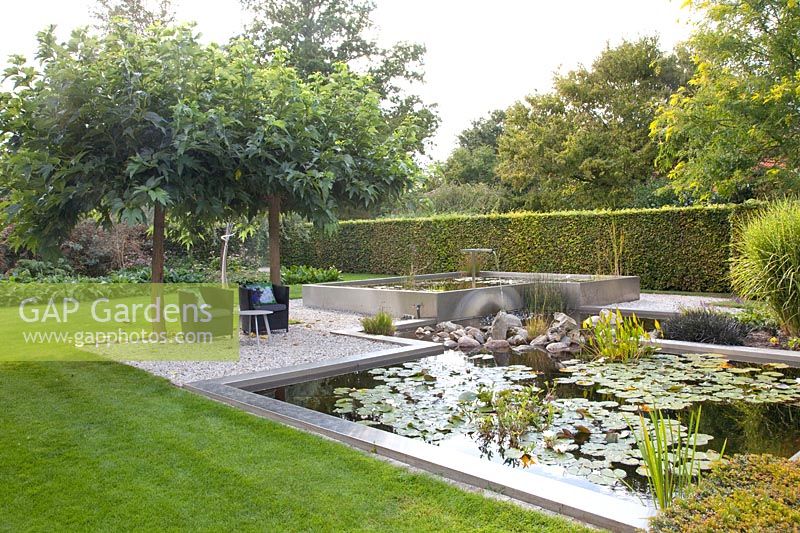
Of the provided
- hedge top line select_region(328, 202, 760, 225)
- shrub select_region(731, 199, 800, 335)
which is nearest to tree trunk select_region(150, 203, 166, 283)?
shrub select_region(731, 199, 800, 335)

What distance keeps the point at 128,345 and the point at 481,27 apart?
40.3 feet

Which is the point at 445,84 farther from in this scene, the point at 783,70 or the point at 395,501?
the point at 395,501

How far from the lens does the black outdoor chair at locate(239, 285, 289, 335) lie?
8195mm

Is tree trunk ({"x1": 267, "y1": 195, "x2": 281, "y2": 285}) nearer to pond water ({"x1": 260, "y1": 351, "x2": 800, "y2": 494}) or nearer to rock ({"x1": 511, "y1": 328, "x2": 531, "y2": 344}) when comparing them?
pond water ({"x1": 260, "y1": 351, "x2": 800, "y2": 494})

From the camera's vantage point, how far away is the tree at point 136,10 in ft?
98.0

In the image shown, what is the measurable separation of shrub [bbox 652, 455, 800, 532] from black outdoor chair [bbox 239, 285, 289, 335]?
245 inches

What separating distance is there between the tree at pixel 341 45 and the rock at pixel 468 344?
18290 mm

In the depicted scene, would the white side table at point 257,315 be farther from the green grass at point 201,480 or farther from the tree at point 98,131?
the green grass at point 201,480

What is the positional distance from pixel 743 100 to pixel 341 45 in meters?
18.9

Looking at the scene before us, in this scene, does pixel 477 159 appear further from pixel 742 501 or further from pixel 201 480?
pixel 742 501

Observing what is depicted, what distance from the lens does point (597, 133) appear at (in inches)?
965

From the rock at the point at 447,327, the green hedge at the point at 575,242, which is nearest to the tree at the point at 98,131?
the rock at the point at 447,327

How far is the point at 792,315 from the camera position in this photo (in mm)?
7336

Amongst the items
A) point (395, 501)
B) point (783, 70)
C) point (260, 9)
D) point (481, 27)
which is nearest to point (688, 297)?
point (783, 70)
